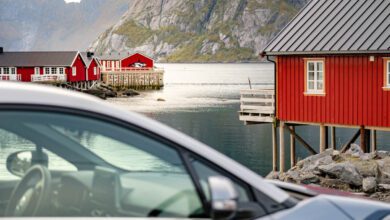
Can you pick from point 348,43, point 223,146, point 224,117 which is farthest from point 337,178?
point 224,117

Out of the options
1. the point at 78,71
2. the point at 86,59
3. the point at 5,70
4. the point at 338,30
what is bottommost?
the point at 78,71

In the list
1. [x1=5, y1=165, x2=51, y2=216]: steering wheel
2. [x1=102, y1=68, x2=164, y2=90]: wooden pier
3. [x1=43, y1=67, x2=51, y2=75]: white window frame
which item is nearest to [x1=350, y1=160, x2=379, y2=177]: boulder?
[x1=5, y1=165, x2=51, y2=216]: steering wheel

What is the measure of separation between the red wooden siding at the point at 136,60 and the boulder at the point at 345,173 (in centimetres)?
12136

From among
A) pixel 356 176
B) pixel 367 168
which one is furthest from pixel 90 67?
pixel 356 176

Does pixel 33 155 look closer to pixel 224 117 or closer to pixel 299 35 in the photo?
pixel 299 35

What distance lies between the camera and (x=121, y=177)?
12.2 feet

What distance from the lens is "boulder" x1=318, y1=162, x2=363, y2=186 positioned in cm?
2012

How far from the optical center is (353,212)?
3.86 m

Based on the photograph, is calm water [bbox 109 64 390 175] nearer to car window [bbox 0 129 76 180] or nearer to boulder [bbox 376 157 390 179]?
boulder [bbox 376 157 390 179]

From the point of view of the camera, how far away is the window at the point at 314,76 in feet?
98.1

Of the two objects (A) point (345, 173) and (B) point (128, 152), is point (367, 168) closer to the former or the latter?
(A) point (345, 173)

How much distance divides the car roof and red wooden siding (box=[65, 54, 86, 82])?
10450 centimetres

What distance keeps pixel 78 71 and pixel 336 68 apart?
8362cm

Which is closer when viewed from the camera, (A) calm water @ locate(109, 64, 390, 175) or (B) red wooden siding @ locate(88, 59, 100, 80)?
(A) calm water @ locate(109, 64, 390, 175)
